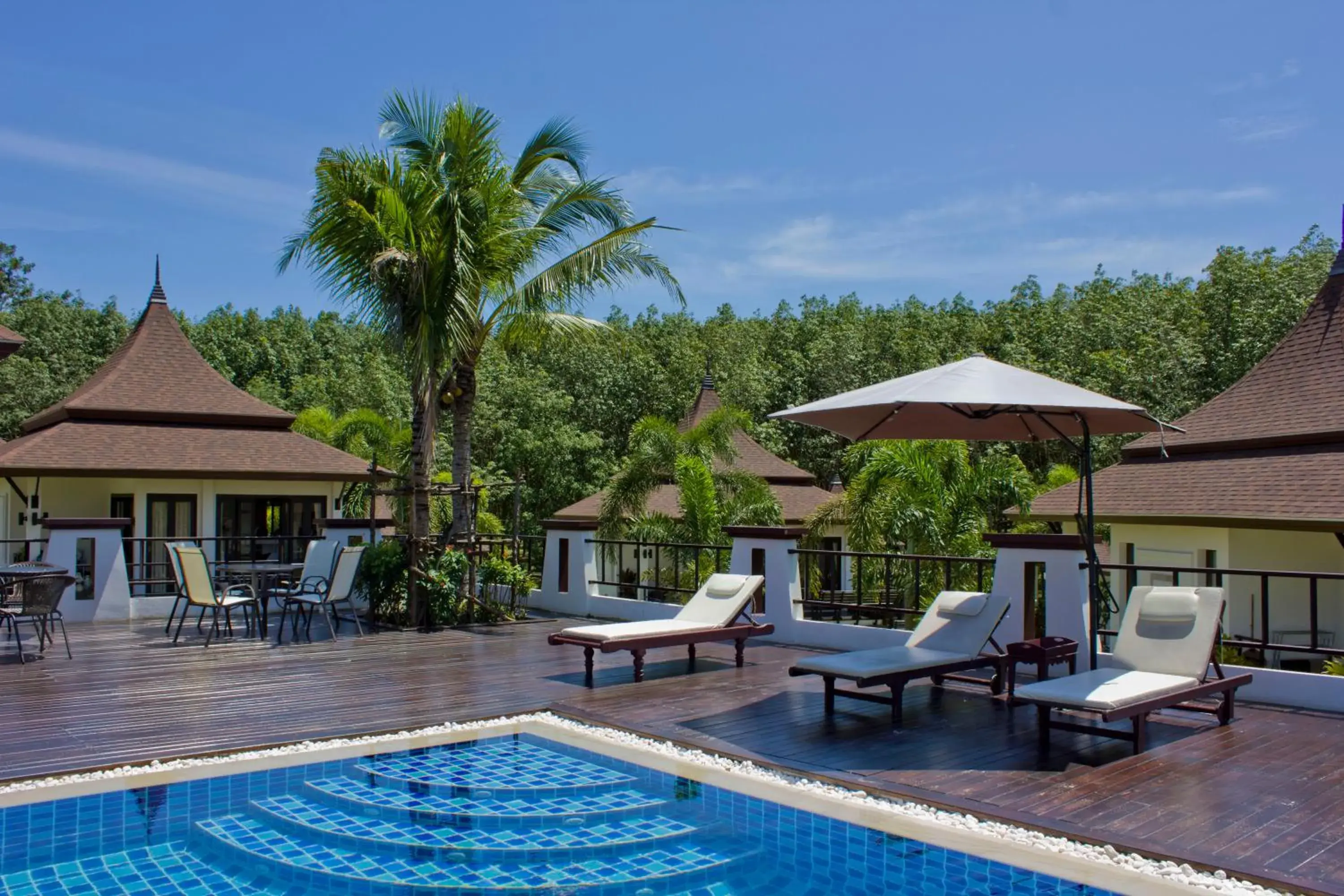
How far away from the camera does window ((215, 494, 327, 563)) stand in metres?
21.4

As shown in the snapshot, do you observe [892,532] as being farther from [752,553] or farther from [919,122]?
[919,122]

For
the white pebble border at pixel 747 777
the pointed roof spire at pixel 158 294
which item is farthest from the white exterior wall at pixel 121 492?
the white pebble border at pixel 747 777

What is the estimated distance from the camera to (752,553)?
1220 centimetres

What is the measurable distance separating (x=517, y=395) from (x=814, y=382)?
1341cm

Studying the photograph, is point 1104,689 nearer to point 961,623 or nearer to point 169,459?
point 961,623

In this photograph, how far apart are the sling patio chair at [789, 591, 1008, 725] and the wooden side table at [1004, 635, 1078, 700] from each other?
0.10 m

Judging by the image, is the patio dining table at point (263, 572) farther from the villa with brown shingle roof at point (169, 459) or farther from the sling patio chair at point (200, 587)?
the villa with brown shingle roof at point (169, 459)

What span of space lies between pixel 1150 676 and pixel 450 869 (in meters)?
4.85

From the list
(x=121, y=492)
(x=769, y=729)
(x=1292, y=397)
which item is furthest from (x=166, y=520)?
(x=1292, y=397)

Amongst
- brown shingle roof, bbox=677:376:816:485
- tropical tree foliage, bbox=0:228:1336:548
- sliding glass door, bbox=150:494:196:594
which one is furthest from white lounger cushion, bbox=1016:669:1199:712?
brown shingle roof, bbox=677:376:816:485

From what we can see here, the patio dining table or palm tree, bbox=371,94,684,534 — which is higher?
palm tree, bbox=371,94,684,534

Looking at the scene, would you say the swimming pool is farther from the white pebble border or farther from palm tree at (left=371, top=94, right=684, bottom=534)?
palm tree at (left=371, top=94, right=684, bottom=534)

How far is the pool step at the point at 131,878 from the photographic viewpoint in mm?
4598

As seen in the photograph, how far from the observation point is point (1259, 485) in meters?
14.8
